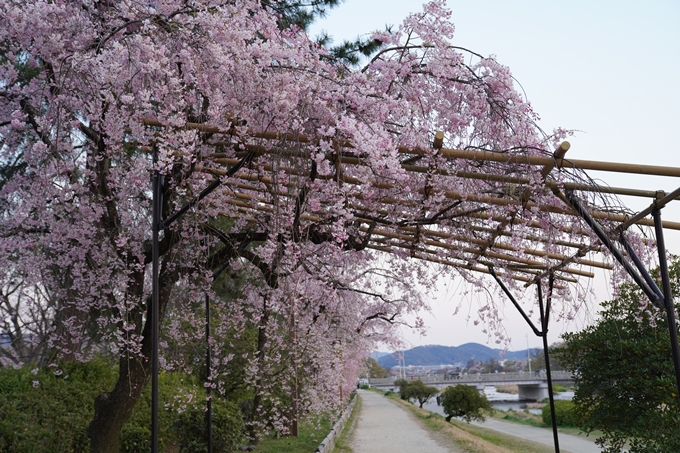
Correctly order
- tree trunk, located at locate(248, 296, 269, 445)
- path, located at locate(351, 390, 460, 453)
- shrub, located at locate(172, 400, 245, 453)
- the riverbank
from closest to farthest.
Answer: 1. shrub, located at locate(172, 400, 245, 453)
2. tree trunk, located at locate(248, 296, 269, 445)
3. path, located at locate(351, 390, 460, 453)
4. the riverbank

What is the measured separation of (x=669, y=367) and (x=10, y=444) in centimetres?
625

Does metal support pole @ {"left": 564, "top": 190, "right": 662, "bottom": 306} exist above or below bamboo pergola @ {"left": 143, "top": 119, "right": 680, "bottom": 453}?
below

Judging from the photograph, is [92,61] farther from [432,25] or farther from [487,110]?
[487,110]

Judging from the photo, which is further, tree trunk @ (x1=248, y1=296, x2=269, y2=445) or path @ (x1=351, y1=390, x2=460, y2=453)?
path @ (x1=351, y1=390, x2=460, y2=453)

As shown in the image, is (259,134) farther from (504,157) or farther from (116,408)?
(116,408)

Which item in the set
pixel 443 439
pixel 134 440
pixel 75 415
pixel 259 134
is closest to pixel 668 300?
pixel 259 134

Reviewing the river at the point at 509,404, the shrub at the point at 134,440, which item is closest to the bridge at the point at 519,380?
the river at the point at 509,404

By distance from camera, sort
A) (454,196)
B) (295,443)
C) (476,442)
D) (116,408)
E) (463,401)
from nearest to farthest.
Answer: (454,196) → (116,408) → (295,443) → (476,442) → (463,401)

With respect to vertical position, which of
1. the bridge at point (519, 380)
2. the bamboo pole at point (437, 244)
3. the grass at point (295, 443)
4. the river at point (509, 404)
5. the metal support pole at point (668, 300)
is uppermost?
the bamboo pole at point (437, 244)

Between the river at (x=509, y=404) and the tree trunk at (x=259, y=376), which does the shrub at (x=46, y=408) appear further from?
the river at (x=509, y=404)

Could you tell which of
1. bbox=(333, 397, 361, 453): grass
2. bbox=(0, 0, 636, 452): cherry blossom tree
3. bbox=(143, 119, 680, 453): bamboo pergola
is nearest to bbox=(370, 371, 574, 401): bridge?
bbox=(333, 397, 361, 453): grass

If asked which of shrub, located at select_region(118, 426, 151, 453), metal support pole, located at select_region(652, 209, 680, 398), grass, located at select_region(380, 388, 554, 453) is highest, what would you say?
metal support pole, located at select_region(652, 209, 680, 398)

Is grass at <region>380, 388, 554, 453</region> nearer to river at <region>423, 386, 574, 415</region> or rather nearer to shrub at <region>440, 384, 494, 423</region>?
shrub at <region>440, 384, 494, 423</region>

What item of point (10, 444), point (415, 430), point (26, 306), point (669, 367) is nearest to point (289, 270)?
point (10, 444)
